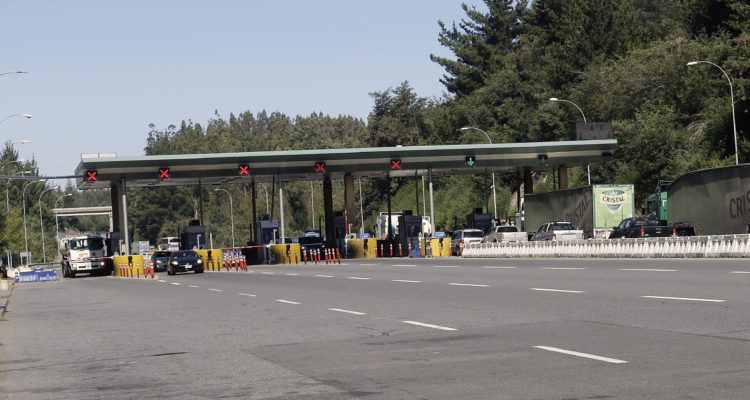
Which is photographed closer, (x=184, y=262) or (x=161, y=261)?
(x=184, y=262)

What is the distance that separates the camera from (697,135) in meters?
78.9

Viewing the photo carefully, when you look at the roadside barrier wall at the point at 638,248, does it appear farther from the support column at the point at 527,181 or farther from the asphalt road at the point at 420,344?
the support column at the point at 527,181

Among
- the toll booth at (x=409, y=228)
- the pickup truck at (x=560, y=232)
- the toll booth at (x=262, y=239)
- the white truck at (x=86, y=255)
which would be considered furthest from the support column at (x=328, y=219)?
the pickup truck at (x=560, y=232)

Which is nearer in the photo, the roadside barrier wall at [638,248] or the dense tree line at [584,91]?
the roadside barrier wall at [638,248]

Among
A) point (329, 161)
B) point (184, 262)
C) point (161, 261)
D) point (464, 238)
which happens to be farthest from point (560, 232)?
point (161, 261)

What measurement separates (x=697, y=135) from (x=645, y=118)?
3.64 meters

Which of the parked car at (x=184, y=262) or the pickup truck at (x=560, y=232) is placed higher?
the pickup truck at (x=560, y=232)

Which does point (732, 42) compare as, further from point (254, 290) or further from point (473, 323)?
point (473, 323)

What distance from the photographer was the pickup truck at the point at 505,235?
62719 millimetres

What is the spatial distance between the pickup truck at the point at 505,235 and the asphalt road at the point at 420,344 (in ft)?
116

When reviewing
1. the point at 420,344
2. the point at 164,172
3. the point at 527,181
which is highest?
the point at 164,172

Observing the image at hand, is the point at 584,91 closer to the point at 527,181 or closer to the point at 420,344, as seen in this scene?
the point at 527,181

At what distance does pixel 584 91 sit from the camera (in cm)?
9256

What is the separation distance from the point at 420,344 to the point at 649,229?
33.2 m
